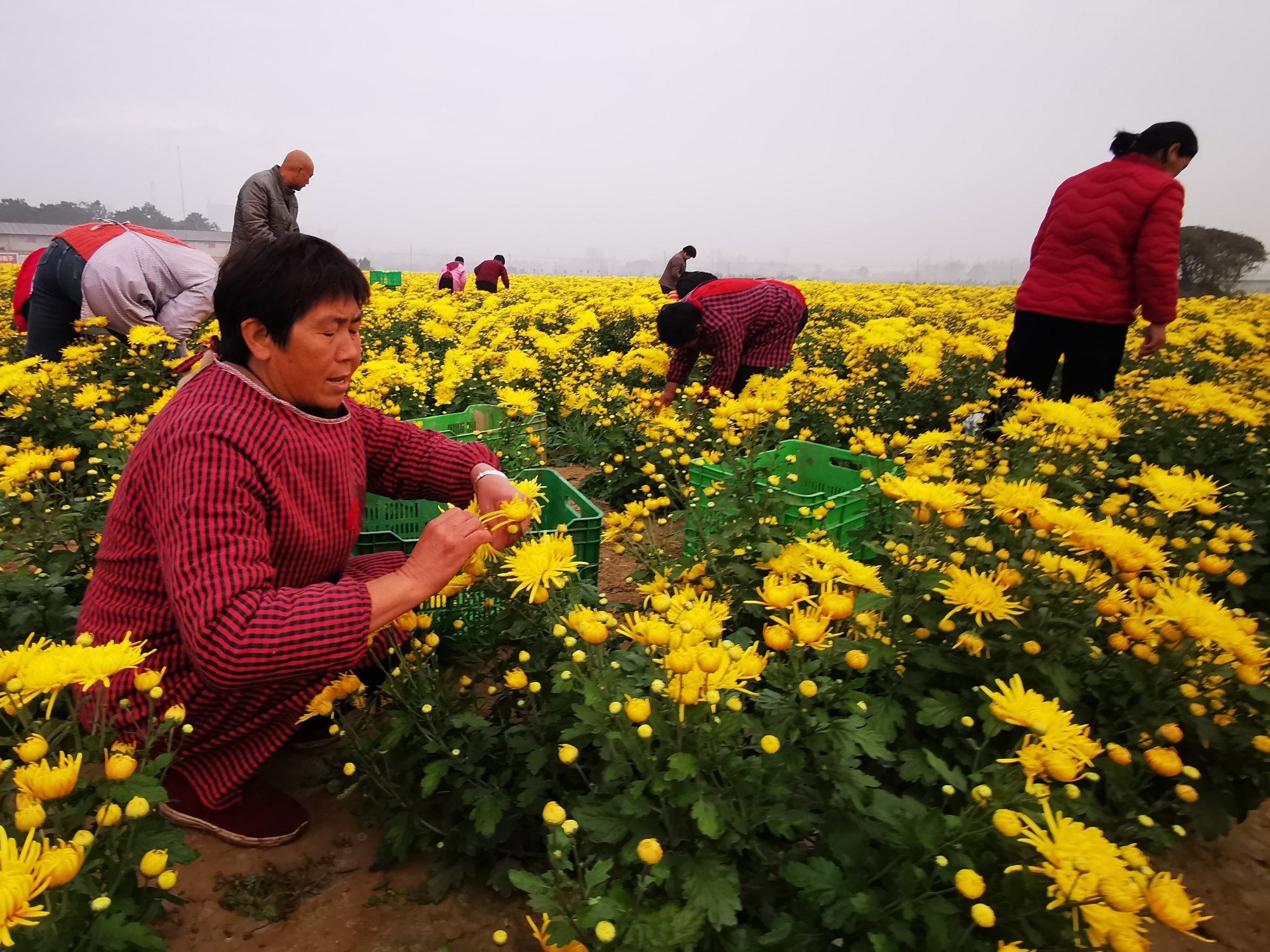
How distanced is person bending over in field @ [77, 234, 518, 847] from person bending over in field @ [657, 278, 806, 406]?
2508 mm

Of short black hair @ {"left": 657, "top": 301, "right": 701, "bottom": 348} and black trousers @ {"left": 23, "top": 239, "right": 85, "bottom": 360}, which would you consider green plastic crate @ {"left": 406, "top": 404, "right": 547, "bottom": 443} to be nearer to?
short black hair @ {"left": 657, "top": 301, "right": 701, "bottom": 348}

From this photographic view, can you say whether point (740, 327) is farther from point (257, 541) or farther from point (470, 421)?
point (257, 541)

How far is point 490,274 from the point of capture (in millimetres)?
13375

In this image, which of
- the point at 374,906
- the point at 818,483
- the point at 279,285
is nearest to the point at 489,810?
the point at 374,906

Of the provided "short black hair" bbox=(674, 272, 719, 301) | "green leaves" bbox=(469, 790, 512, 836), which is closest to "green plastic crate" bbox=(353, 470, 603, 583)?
"green leaves" bbox=(469, 790, 512, 836)

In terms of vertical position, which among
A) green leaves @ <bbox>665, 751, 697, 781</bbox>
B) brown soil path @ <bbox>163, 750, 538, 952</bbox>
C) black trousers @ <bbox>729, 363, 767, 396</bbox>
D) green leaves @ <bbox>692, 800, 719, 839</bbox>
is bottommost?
brown soil path @ <bbox>163, 750, 538, 952</bbox>

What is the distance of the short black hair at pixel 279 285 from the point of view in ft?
4.93

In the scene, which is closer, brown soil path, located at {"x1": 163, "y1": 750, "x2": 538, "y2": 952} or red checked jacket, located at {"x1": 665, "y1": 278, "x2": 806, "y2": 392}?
brown soil path, located at {"x1": 163, "y1": 750, "x2": 538, "y2": 952}

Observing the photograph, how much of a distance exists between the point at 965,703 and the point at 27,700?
1810mm

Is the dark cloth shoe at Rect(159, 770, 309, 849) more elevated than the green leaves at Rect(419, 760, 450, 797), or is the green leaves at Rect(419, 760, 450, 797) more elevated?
the green leaves at Rect(419, 760, 450, 797)

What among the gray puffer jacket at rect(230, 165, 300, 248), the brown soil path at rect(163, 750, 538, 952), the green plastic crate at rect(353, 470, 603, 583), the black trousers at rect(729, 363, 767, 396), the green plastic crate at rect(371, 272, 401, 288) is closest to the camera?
the brown soil path at rect(163, 750, 538, 952)

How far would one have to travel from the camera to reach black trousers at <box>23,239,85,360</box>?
3.94m

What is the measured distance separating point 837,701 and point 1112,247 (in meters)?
3.36

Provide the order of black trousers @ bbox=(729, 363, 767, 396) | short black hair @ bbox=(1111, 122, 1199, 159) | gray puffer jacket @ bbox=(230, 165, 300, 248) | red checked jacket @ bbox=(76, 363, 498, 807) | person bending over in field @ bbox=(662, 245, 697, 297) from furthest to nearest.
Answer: person bending over in field @ bbox=(662, 245, 697, 297) < black trousers @ bbox=(729, 363, 767, 396) < gray puffer jacket @ bbox=(230, 165, 300, 248) < short black hair @ bbox=(1111, 122, 1199, 159) < red checked jacket @ bbox=(76, 363, 498, 807)
